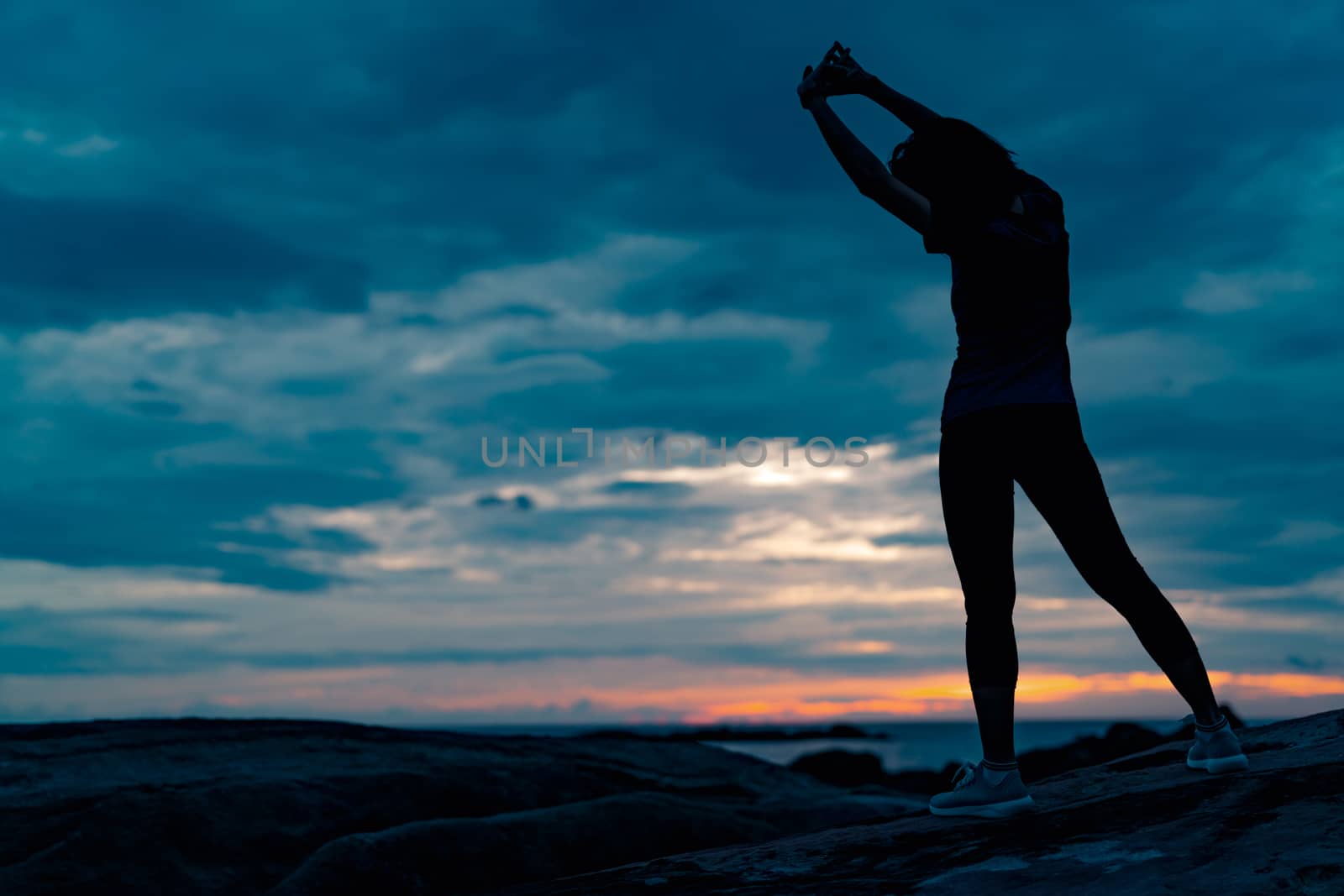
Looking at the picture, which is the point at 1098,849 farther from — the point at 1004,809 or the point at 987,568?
the point at 987,568

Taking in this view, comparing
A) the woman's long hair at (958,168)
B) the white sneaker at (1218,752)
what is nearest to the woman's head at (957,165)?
the woman's long hair at (958,168)

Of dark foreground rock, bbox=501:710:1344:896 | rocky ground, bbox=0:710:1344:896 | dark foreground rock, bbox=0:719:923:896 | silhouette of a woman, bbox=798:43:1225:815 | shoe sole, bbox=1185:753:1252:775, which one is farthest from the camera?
dark foreground rock, bbox=0:719:923:896

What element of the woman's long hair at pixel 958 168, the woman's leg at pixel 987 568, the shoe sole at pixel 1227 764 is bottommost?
the shoe sole at pixel 1227 764

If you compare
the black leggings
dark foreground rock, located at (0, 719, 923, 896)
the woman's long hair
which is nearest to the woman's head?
the woman's long hair

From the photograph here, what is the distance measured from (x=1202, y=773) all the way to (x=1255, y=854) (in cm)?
114

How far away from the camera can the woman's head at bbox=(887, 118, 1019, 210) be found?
147 inches

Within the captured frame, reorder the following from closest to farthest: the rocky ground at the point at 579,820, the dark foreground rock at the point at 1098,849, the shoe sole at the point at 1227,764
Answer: the dark foreground rock at the point at 1098,849, the rocky ground at the point at 579,820, the shoe sole at the point at 1227,764

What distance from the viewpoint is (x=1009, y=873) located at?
299 centimetres

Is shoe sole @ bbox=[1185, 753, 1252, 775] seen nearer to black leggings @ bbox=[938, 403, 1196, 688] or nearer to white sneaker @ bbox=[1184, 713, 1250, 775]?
white sneaker @ bbox=[1184, 713, 1250, 775]

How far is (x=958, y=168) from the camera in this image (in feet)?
12.2

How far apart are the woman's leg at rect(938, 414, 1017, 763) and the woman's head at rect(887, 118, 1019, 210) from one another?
0.72 meters

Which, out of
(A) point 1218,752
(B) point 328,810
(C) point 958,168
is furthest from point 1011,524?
(B) point 328,810

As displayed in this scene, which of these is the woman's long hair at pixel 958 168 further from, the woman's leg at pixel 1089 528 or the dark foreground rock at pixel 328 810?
the dark foreground rock at pixel 328 810

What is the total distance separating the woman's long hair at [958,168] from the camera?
3.72 meters
